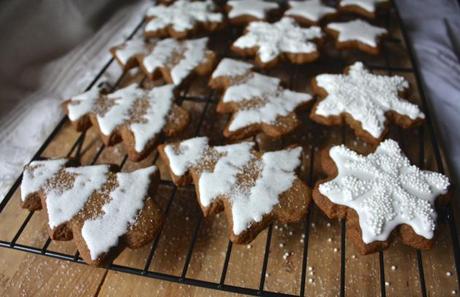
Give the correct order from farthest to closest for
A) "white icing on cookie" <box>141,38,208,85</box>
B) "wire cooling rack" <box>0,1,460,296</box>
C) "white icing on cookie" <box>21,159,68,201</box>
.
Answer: "white icing on cookie" <box>141,38,208,85</box> → "white icing on cookie" <box>21,159,68,201</box> → "wire cooling rack" <box>0,1,460,296</box>

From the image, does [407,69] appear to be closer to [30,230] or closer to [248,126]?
[248,126]

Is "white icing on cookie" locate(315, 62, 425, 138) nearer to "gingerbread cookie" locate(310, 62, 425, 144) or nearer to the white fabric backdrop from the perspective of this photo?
"gingerbread cookie" locate(310, 62, 425, 144)

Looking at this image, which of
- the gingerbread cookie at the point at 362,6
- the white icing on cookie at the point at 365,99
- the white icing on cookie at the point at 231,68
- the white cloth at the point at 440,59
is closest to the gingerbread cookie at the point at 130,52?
the white icing on cookie at the point at 231,68

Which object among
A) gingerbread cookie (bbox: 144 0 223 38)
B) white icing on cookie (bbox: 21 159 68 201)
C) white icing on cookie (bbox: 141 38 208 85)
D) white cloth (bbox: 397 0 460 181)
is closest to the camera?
white icing on cookie (bbox: 21 159 68 201)

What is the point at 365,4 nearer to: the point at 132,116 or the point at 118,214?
the point at 132,116

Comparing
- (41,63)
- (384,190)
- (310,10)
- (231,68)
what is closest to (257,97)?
(231,68)

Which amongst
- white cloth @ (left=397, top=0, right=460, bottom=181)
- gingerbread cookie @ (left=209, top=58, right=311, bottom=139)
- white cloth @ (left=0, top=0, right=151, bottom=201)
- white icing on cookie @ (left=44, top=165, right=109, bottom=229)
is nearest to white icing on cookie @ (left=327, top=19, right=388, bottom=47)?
white cloth @ (left=397, top=0, right=460, bottom=181)
